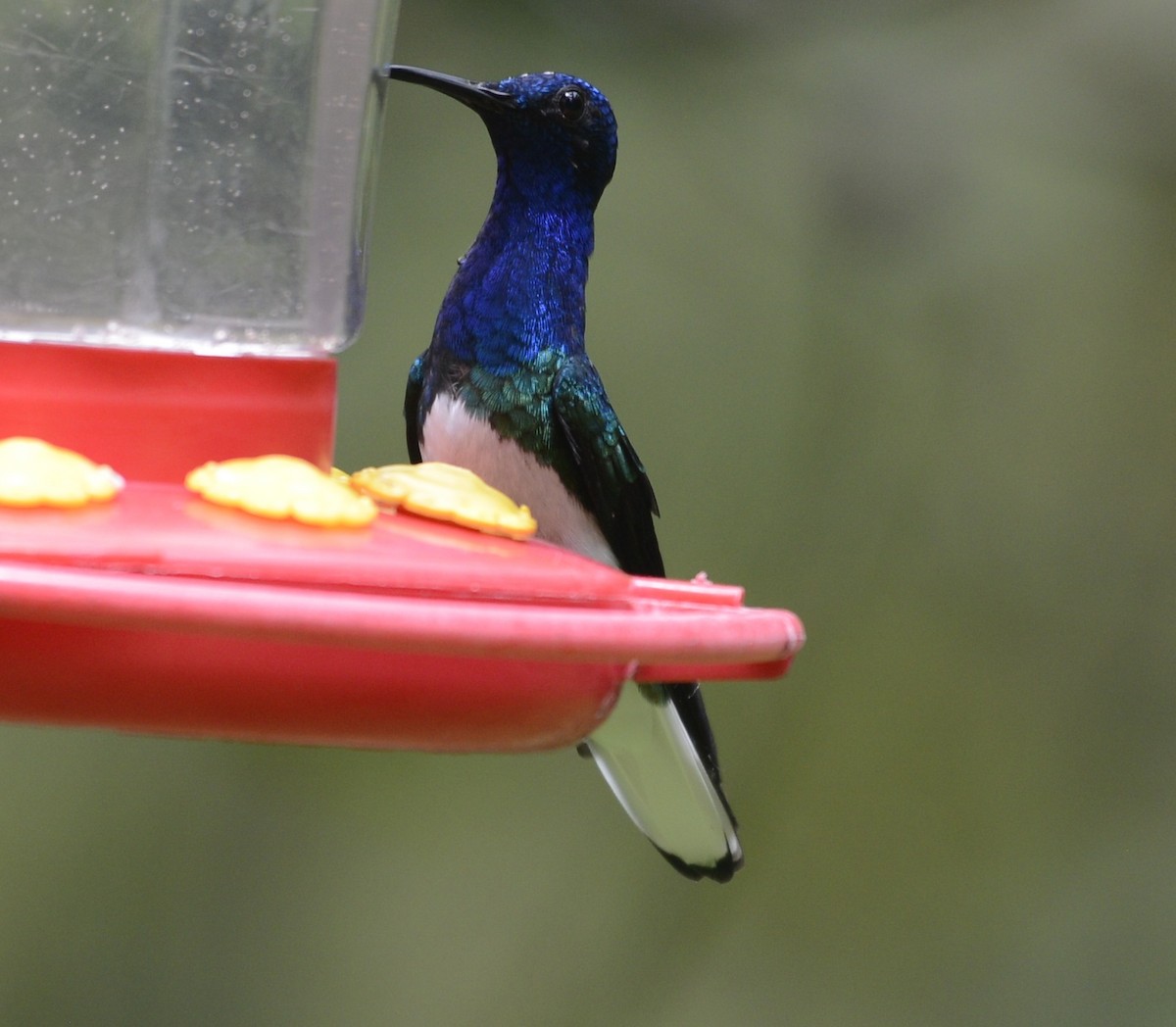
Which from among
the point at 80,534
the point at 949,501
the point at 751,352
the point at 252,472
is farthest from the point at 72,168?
the point at 949,501

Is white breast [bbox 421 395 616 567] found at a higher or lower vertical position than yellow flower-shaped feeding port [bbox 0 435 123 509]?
lower

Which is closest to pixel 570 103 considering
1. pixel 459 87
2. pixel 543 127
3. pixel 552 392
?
pixel 543 127

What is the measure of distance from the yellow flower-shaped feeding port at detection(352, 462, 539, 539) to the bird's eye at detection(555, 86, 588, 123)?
0.91m

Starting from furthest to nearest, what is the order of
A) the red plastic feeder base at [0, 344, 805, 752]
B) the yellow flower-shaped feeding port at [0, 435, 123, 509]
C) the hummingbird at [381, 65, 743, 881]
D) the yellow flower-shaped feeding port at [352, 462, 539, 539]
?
the hummingbird at [381, 65, 743, 881], the yellow flower-shaped feeding port at [352, 462, 539, 539], the yellow flower-shaped feeding port at [0, 435, 123, 509], the red plastic feeder base at [0, 344, 805, 752]

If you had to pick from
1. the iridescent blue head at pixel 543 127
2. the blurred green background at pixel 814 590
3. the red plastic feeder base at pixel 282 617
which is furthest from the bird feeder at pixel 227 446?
the blurred green background at pixel 814 590

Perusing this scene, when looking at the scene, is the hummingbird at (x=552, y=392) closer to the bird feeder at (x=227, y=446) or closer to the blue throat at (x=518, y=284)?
the blue throat at (x=518, y=284)

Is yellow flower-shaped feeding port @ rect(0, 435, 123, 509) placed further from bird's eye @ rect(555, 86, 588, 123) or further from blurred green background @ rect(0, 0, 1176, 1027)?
blurred green background @ rect(0, 0, 1176, 1027)

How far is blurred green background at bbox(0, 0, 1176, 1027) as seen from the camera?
156 inches

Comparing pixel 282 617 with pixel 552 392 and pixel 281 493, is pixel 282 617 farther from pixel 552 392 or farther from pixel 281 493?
pixel 552 392

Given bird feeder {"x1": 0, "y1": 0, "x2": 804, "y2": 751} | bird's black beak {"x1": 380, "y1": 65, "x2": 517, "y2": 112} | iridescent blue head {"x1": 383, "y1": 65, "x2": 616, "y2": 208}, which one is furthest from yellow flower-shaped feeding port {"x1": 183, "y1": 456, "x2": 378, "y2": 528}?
iridescent blue head {"x1": 383, "y1": 65, "x2": 616, "y2": 208}

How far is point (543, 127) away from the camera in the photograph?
7.02 feet

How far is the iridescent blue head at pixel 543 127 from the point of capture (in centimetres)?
214

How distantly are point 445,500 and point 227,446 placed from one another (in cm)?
19

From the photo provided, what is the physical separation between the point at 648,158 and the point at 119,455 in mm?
3191
